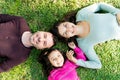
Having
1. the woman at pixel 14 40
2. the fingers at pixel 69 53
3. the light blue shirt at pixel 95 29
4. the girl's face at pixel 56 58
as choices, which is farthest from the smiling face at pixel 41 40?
the light blue shirt at pixel 95 29

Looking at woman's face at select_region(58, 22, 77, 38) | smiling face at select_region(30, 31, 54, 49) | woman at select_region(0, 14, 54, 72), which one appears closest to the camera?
smiling face at select_region(30, 31, 54, 49)

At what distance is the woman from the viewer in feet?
10.6

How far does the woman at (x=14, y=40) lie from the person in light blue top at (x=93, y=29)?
21.0 inches

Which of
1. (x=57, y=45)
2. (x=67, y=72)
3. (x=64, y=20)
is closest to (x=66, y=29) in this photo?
(x=64, y=20)

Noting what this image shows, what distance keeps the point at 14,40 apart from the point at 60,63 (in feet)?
1.95

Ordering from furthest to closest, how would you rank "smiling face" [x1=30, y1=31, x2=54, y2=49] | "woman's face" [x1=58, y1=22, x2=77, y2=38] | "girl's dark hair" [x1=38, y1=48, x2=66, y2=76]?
1. "girl's dark hair" [x1=38, y1=48, x2=66, y2=76]
2. "woman's face" [x1=58, y1=22, x2=77, y2=38]
3. "smiling face" [x1=30, y1=31, x2=54, y2=49]

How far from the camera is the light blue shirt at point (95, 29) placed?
11.8 ft

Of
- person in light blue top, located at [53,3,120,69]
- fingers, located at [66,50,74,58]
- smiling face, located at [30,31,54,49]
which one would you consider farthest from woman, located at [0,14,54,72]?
person in light blue top, located at [53,3,120,69]

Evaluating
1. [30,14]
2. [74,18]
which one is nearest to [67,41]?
[74,18]

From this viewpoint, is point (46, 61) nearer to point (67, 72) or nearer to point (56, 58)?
point (56, 58)

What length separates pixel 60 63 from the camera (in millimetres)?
3408

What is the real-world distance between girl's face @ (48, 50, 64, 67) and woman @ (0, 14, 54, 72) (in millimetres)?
151

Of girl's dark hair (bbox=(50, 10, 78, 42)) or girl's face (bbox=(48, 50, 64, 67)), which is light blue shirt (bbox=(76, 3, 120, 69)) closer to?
girl's dark hair (bbox=(50, 10, 78, 42))

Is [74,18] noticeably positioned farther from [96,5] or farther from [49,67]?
[49,67]
